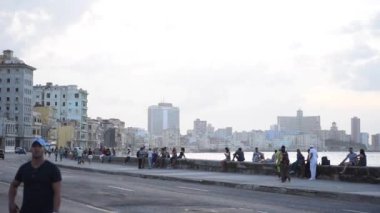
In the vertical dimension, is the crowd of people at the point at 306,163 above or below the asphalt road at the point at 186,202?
above

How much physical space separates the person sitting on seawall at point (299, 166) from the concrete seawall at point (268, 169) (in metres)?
0.95

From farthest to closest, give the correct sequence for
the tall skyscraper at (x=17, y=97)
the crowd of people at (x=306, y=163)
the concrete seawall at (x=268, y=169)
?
the tall skyscraper at (x=17, y=97)
the crowd of people at (x=306, y=163)
the concrete seawall at (x=268, y=169)

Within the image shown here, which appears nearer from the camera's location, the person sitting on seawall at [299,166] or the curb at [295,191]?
the curb at [295,191]

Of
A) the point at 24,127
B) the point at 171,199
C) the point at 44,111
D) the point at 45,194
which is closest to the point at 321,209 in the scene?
the point at 171,199

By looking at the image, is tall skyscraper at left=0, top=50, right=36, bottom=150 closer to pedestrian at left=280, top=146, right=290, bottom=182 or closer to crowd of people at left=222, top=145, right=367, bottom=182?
crowd of people at left=222, top=145, right=367, bottom=182

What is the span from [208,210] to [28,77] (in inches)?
6655

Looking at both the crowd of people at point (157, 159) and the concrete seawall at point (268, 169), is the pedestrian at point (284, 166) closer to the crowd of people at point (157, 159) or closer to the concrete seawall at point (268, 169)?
the concrete seawall at point (268, 169)

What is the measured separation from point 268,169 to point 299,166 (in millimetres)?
3056

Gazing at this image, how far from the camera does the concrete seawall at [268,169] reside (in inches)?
1041

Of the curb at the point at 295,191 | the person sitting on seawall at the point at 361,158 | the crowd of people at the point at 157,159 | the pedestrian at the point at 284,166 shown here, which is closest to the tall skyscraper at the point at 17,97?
the crowd of people at the point at 157,159

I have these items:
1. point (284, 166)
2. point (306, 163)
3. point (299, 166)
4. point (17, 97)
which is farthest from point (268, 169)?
point (17, 97)

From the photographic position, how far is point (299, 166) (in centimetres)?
3050

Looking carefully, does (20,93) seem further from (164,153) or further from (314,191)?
(314,191)

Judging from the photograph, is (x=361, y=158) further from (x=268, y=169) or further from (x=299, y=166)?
(x=268, y=169)
